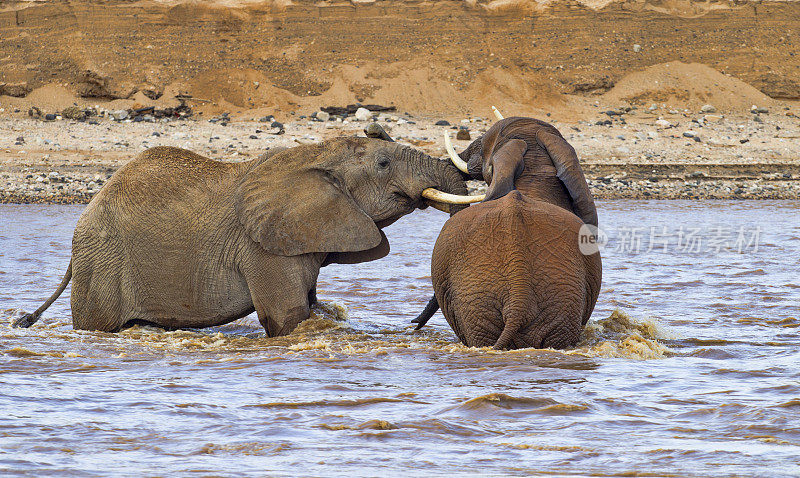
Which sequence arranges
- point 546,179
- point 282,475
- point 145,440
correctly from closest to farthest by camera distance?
point 282,475 → point 145,440 → point 546,179

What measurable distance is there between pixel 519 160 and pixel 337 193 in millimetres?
1182

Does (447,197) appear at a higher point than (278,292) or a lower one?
higher

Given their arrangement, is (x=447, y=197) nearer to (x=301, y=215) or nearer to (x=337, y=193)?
(x=337, y=193)

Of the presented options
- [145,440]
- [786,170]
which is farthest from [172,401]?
[786,170]

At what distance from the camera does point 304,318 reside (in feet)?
23.2

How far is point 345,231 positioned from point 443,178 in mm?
730

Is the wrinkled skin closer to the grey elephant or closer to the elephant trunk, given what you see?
the elephant trunk

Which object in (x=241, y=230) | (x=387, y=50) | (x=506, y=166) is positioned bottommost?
(x=241, y=230)

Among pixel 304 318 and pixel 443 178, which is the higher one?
pixel 443 178

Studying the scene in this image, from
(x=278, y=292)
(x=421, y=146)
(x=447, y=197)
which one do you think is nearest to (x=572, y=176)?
(x=447, y=197)

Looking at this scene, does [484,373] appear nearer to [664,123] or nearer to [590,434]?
[590,434]

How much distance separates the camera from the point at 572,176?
6.95m

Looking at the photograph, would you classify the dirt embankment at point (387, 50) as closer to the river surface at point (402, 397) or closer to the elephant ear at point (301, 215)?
the river surface at point (402, 397)

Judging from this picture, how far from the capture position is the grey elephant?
23.2ft
